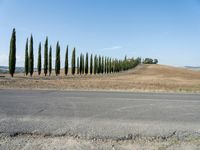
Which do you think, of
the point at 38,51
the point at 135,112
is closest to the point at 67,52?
the point at 38,51

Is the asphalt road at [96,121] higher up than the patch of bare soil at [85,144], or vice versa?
the asphalt road at [96,121]

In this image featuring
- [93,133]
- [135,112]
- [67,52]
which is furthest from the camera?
[67,52]

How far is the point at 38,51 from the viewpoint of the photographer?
4825 centimetres

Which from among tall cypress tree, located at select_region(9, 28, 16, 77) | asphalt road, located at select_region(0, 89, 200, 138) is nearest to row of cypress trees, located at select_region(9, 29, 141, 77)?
tall cypress tree, located at select_region(9, 28, 16, 77)

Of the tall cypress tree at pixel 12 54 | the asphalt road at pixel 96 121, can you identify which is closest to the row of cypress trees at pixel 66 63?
the tall cypress tree at pixel 12 54

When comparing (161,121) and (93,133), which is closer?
(93,133)

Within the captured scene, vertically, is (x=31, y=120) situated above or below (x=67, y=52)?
below

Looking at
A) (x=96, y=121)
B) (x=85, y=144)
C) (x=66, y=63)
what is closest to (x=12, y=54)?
(x=66, y=63)

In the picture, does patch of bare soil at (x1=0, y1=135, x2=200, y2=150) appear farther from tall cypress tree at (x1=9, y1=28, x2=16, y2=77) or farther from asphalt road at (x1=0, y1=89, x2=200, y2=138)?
tall cypress tree at (x1=9, y1=28, x2=16, y2=77)

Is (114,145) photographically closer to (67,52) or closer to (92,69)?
(67,52)

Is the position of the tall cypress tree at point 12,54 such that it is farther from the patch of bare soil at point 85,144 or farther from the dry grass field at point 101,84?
the patch of bare soil at point 85,144

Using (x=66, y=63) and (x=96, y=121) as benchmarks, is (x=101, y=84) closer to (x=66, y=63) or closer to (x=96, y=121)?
(x=96, y=121)

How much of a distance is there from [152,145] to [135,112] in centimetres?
326

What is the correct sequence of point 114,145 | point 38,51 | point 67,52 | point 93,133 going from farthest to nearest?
1. point 67,52
2. point 38,51
3. point 93,133
4. point 114,145
